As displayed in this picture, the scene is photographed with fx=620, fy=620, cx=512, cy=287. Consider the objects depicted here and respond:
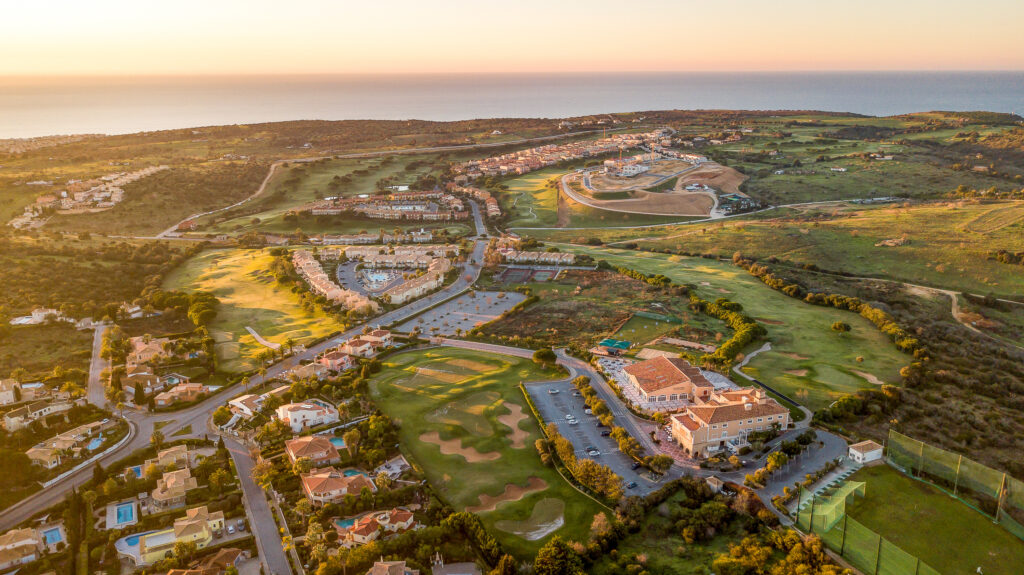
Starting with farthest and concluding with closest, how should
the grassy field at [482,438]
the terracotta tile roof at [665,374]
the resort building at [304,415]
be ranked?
the terracotta tile roof at [665,374]
the resort building at [304,415]
the grassy field at [482,438]

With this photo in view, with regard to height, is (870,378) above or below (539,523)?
below

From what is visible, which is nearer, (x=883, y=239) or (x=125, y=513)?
(x=125, y=513)

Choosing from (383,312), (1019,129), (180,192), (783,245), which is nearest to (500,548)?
(383,312)

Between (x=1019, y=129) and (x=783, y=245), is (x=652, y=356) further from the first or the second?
(x=1019, y=129)

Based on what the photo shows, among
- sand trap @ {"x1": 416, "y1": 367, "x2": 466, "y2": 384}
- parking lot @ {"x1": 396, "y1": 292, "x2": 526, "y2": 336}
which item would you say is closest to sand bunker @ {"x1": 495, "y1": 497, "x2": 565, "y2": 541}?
sand trap @ {"x1": 416, "y1": 367, "x2": 466, "y2": 384}

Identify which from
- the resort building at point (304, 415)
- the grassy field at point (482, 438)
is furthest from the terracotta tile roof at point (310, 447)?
the grassy field at point (482, 438)

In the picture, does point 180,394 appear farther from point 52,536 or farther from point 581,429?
point 581,429

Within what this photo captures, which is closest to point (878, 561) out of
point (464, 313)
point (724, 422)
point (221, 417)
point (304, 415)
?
point (724, 422)

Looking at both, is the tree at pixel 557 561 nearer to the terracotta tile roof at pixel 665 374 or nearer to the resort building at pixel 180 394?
the terracotta tile roof at pixel 665 374
